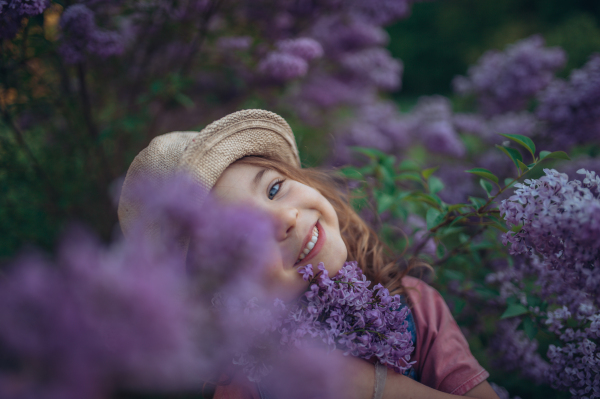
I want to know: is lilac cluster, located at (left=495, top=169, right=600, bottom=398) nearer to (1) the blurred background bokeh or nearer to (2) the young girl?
(1) the blurred background bokeh

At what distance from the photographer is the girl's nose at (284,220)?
3.18 ft

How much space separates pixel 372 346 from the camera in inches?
36.7

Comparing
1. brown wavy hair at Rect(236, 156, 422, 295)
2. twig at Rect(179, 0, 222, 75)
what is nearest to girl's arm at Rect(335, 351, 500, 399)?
brown wavy hair at Rect(236, 156, 422, 295)

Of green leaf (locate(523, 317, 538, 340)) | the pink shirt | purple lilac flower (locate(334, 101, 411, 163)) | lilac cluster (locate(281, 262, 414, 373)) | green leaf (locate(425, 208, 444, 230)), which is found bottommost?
purple lilac flower (locate(334, 101, 411, 163))

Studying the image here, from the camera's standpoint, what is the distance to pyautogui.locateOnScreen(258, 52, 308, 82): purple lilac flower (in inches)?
79.5

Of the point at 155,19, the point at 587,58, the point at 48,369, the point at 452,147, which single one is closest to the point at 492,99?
the point at 452,147

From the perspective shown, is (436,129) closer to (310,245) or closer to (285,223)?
(310,245)

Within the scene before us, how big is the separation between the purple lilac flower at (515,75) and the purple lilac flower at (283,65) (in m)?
1.98

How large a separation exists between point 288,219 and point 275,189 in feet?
0.63

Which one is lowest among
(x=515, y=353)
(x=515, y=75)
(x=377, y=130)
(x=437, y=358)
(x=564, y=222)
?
(x=515, y=353)

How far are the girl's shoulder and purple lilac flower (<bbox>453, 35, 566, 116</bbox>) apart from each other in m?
2.44

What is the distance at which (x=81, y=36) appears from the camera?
160 centimetres

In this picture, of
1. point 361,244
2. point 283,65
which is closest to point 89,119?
point 283,65

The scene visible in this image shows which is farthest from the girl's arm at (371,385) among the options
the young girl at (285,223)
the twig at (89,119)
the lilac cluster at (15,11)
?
the twig at (89,119)
